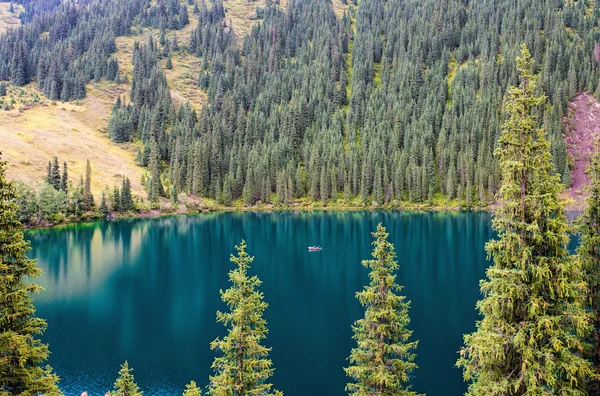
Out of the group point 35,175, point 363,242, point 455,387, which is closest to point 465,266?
point 363,242

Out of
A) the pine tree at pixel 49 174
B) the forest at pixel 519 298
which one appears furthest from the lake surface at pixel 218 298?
the pine tree at pixel 49 174

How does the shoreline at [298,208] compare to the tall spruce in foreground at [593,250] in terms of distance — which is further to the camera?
the shoreline at [298,208]

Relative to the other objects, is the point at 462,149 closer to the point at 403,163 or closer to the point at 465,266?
the point at 403,163

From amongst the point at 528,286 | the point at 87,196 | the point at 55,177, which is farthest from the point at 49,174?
the point at 528,286

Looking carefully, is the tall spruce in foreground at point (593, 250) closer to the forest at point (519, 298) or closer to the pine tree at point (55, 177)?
the forest at point (519, 298)

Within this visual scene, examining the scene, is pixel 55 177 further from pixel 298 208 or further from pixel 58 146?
pixel 298 208

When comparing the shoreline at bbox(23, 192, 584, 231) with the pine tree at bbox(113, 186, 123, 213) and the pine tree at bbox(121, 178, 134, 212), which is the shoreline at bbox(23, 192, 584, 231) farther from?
the pine tree at bbox(121, 178, 134, 212)
